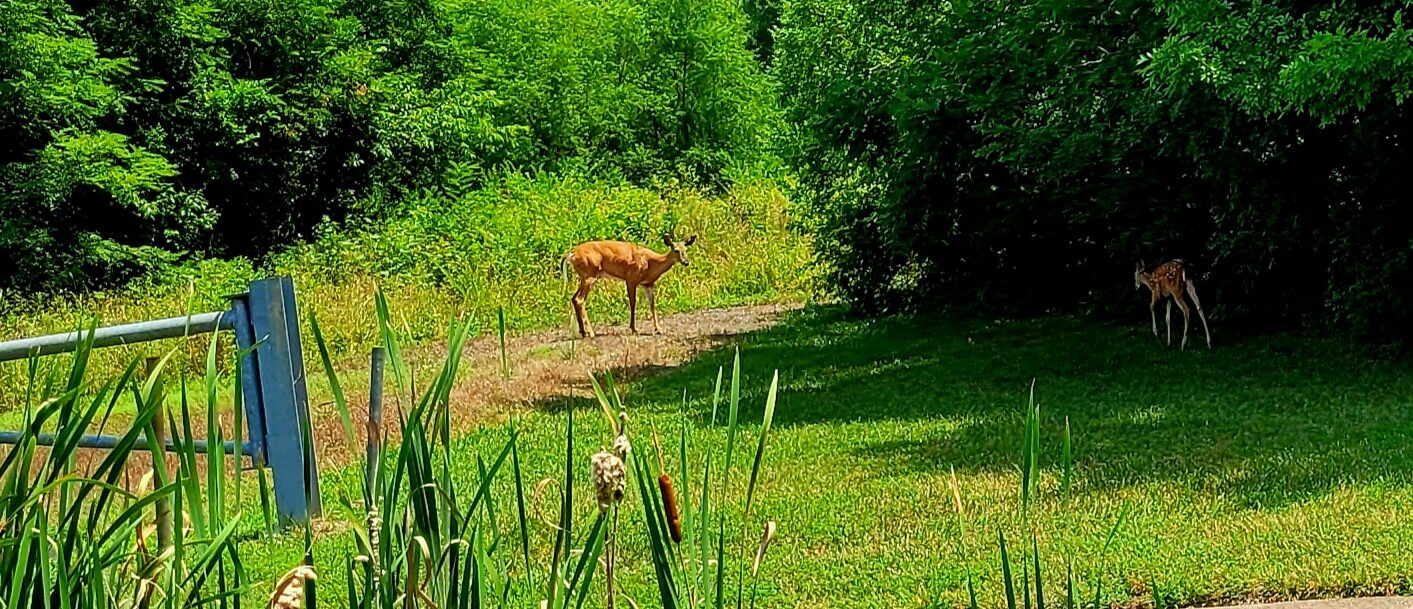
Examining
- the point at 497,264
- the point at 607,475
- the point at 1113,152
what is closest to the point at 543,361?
the point at 1113,152

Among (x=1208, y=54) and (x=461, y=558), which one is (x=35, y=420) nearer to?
(x=461, y=558)

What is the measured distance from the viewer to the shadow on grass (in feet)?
25.0

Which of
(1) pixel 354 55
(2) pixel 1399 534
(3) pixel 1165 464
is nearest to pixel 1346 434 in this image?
(3) pixel 1165 464

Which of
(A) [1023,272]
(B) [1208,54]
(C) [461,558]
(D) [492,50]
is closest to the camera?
(C) [461,558]

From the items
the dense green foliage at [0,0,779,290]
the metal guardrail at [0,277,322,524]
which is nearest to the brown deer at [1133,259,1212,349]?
the metal guardrail at [0,277,322,524]

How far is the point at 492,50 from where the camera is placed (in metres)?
30.4

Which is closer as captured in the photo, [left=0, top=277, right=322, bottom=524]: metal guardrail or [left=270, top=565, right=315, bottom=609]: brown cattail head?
[left=270, top=565, right=315, bottom=609]: brown cattail head

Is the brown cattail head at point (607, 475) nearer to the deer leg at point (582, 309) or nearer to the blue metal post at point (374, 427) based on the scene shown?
the blue metal post at point (374, 427)

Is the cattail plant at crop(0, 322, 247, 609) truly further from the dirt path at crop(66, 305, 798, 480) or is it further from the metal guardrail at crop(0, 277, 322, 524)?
the dirt path at crop(66, 305, 798, 480)

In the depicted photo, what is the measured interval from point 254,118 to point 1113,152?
45.5 feet

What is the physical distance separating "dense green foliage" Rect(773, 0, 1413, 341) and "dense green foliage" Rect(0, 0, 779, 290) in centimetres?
845

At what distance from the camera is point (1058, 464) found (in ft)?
25.6

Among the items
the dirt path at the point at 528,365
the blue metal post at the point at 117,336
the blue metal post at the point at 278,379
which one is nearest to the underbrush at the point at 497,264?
the dirt path at the point at 528,365

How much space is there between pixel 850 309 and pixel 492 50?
15.0 meters
